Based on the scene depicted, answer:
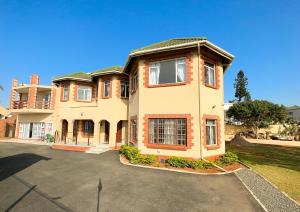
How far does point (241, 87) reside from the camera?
68000 mm

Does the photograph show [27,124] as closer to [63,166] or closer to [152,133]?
[63,166]

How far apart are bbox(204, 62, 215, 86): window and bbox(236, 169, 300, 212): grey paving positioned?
679 centimetres

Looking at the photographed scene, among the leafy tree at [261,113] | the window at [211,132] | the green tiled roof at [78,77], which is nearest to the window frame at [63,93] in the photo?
the green tiled roof at [78,77]

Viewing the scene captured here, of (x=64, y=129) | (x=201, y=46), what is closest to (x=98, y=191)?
(x=201, y=46)

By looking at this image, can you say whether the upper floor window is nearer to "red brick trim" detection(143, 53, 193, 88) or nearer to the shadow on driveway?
the shadow on driveway

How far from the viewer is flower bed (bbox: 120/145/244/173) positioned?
11.0 meters

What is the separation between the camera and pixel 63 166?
1148cm

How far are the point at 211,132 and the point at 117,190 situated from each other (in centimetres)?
831

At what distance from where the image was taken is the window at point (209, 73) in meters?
13.2

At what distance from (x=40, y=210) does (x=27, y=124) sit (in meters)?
25.0

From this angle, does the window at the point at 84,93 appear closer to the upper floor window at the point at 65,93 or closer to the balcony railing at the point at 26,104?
the upper floor window at the point at 65,93

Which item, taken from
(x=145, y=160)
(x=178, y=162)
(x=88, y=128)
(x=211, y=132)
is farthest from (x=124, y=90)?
(x=178, y=162)

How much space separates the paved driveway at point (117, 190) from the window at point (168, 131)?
253 centimetres

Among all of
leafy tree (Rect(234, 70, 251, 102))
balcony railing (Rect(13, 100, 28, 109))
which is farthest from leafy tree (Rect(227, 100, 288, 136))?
balcony railing (Rect(13, 100, 28, 109))
